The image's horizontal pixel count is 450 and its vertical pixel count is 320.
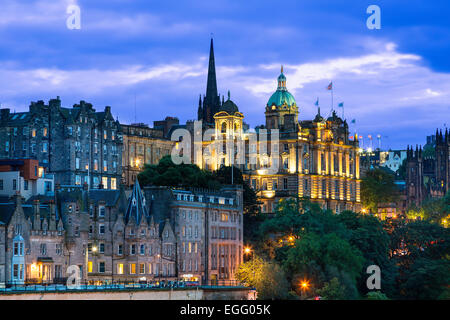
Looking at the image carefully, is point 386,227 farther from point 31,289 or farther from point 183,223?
point 31,289

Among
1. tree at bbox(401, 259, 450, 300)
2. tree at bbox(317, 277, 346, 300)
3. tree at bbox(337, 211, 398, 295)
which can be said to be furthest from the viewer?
tree at bbox(337, 211, 398, 295)

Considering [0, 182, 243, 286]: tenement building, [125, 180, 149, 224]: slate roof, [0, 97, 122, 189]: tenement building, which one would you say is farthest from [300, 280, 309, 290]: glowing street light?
[0, 97, 122, 189]: tenement building

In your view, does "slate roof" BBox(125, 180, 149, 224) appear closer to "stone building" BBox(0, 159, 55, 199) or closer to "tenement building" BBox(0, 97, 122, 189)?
"stone building" BBox(0, 159, 55, 199)

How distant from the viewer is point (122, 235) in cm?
13888

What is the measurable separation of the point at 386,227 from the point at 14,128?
196 ft

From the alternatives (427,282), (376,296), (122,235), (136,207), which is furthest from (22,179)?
(427,282)

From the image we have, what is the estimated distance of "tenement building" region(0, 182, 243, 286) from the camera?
12406 cm

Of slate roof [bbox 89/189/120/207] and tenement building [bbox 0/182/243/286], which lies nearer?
tenement building [bbox 0/182/243/286]

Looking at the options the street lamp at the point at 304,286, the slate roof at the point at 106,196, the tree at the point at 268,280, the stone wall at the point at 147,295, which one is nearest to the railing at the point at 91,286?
the stone wall at the point at 147,295

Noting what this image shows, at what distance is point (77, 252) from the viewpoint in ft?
428

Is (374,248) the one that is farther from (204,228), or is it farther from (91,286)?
(91,286)

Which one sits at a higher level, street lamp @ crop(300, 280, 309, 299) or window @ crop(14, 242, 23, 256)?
window @ crop(14, 242, 23, 256)

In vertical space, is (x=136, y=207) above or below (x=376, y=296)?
above
